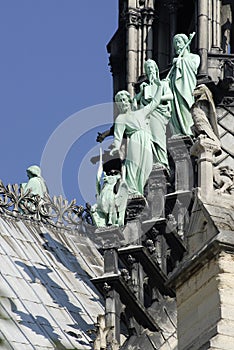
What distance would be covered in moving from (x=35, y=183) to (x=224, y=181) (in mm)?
15797

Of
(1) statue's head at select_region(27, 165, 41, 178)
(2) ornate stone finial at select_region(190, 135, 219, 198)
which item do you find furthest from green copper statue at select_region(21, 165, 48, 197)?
(2) ornate stone finial at select_region(190, 135, 219, 198)

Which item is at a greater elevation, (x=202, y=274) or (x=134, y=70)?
(x=134, y=70)

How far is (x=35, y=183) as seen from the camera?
46062 mm

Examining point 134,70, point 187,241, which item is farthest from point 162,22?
point 187,241

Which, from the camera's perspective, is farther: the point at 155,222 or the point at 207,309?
the point at 155,222

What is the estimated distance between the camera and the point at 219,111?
1780 inches

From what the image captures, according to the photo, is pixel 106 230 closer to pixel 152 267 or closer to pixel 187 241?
pixel 152 267

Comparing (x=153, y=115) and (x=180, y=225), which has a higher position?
(x=153, y=115)

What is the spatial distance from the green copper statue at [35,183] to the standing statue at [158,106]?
9.59 ft

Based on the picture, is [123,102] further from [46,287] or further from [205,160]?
[205,160]

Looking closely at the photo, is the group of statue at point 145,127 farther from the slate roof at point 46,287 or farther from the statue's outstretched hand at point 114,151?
the slate roof at point 46,287

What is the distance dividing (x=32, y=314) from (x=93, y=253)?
5178 millimetres

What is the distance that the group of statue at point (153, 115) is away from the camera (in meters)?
43.0

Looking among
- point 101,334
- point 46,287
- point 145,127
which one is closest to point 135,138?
point 145,127
